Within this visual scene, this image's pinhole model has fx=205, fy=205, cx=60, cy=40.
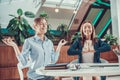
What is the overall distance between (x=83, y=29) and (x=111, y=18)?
3698mm

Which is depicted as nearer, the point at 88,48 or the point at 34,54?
the point at 34,54

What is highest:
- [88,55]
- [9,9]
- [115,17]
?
[9,9]

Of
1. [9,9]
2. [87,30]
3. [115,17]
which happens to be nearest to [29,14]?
[9,9]

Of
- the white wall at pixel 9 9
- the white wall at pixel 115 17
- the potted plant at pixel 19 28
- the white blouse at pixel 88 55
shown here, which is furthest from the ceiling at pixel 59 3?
the white blouse at pixel 88 55

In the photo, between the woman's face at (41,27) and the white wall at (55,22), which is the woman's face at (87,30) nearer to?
the woman's face at (41,27)

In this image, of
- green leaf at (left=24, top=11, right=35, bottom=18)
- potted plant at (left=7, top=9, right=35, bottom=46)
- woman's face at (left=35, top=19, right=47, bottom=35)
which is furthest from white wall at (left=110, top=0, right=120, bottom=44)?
woman's face at (left=35, top=19, right=47, bottom=35)

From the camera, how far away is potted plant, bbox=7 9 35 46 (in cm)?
489

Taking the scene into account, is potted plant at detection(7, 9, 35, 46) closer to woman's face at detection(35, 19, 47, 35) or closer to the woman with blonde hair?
the woman with blonde hair

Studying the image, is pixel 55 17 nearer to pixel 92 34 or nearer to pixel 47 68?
pixel 92 34

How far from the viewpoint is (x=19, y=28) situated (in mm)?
4891

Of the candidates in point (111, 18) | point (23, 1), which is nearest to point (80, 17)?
point (111, 18)

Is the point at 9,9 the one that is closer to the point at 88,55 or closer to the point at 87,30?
the point at 87,30

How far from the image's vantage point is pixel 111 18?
6441 millimetres

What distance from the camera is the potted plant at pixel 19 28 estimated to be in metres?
4.89
